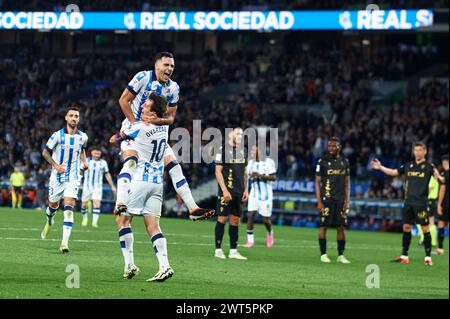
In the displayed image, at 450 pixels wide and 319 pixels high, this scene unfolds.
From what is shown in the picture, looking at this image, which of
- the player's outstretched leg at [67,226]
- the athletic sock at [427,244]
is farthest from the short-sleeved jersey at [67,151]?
the athletic sock at [427,244]

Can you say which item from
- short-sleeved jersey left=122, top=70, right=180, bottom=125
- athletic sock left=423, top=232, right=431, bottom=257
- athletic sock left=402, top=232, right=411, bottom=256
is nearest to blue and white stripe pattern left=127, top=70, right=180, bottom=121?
short-sleeved jersey left=122, top=70, right=180, bottom=125

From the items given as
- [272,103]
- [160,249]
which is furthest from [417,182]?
[272,103]

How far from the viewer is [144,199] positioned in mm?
12898

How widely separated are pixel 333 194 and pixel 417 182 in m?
2.05

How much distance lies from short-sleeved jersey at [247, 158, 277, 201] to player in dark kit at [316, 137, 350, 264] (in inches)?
169

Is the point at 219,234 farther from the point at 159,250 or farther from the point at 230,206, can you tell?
the point at 159,250

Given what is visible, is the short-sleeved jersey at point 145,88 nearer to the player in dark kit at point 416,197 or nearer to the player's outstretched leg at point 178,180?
the player's outstretched leg at point 178,180

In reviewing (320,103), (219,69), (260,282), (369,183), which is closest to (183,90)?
(219,69)

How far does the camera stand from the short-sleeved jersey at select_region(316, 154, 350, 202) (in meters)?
20.0

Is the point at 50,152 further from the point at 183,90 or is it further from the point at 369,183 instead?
the point at 183,90

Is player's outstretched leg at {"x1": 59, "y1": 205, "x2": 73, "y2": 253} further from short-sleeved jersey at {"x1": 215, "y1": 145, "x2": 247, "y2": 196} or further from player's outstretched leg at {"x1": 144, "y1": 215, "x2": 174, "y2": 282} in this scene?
player's outstretched leg at {"x1": 144, "y1": 215, "x2": 174, "y2": 282}

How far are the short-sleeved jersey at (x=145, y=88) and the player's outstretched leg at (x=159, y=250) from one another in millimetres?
1388

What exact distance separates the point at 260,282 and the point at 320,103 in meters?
31.8

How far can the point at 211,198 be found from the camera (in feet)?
135
